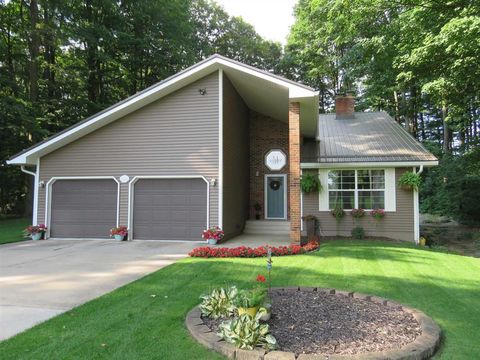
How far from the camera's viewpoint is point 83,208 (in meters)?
12.6

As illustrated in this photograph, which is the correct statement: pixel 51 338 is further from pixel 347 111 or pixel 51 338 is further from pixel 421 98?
pixel 421 98

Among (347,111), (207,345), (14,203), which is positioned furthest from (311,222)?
A: (14,203)

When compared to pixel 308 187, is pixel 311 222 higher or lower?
lower

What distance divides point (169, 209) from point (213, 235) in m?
2.07

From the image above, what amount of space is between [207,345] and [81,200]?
416 inches

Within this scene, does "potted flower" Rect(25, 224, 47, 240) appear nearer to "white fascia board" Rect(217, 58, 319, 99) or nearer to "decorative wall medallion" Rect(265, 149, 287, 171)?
"white fascia board" Rect(217, 58, 319, 99)

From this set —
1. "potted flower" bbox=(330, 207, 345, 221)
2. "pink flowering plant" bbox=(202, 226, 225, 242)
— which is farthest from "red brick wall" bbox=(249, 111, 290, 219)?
"pink flowering plant" bbox=(202, 226, 225, 242)

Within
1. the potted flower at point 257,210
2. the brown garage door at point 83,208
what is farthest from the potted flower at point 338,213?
the brown garage door at point 83,208

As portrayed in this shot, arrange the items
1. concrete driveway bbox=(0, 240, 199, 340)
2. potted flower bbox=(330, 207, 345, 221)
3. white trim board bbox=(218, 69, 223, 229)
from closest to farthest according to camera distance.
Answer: concrete driveway bbox=(0, 240, 199, 340) < white trim board bbox=(218, 69, 223, 229) < potted flower bbox=(330, 207, 345, 221)

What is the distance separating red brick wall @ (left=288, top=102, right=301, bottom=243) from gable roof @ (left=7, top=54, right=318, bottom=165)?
20.0 inches

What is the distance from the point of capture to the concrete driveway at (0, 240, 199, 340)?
4.79 metres

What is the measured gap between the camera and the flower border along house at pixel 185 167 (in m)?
11.6

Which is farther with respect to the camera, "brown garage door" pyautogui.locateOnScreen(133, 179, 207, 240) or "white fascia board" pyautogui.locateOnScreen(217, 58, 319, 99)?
"brown garage door" pyautogui.locateOnScreen(133, 179, 207, 240)

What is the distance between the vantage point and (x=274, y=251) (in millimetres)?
8852
